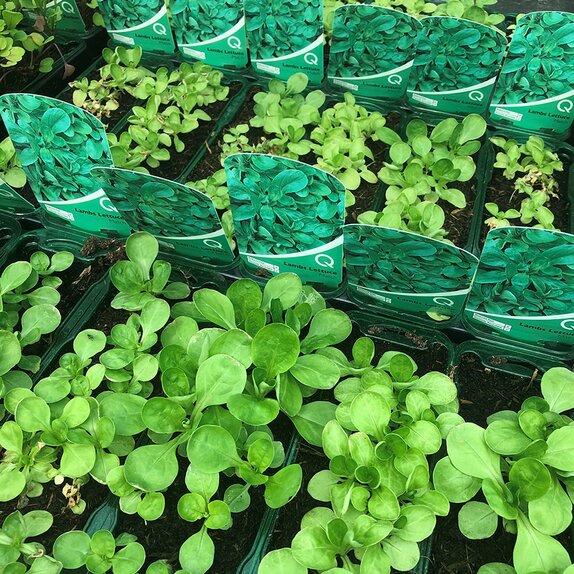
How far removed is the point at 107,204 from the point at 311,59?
68 centimetres

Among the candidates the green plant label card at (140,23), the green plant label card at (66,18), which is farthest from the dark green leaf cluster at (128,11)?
the green plant label card at (66,18)

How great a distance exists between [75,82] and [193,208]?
788 mm

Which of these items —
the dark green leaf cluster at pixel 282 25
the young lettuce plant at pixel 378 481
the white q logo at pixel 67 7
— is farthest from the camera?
the white q logo at pixel 67 7

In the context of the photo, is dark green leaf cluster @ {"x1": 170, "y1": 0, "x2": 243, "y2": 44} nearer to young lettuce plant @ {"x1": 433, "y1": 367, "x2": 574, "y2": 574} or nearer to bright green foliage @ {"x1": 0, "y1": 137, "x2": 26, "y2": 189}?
bright green foliage @ {"x1": 0, "y1": 137, "x2": 26, "y2": 189}

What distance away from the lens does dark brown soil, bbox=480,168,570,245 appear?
53.4 inches

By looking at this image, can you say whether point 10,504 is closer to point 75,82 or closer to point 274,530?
point 274,530

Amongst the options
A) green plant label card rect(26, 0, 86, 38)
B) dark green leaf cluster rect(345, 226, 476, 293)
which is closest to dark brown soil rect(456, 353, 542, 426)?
dark green leaf cluster rect(345, 226, 476, 293)

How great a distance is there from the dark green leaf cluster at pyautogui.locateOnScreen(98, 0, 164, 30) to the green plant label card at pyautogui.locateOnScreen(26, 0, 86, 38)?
0.16 meters

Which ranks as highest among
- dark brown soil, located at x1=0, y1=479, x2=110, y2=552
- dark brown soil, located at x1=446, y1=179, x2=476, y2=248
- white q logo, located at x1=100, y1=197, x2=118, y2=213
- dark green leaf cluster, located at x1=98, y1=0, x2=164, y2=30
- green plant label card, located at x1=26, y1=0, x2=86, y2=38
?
dark green leaf cluster, located at x1=98, y1=0, x2=164, y2=30

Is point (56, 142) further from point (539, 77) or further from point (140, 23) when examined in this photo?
point (539, 77)

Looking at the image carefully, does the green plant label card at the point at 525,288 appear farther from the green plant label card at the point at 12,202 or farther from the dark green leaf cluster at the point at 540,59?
the green plant label card at the point at 12,202

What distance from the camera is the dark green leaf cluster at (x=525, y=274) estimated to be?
3.08 feet

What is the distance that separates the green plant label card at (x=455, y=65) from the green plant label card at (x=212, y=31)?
0.48m

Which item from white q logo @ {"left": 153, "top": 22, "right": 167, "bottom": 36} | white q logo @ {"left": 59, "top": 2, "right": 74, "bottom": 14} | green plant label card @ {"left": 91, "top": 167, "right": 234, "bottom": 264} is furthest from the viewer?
white q logo @ {"left": 59, "top": 2, "right": 74, "bottom": 14}
